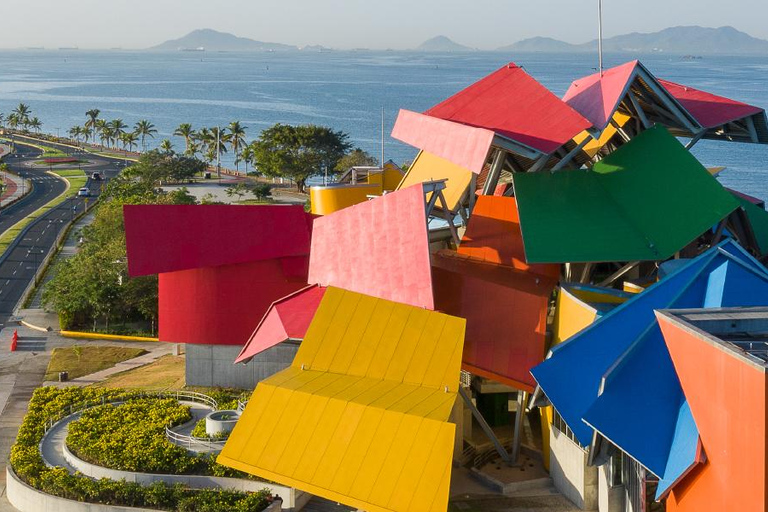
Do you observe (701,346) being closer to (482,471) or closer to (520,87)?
(482,471)

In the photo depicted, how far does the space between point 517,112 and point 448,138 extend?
2.75 meters

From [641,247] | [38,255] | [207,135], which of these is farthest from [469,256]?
[207,135]

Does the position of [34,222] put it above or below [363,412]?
below

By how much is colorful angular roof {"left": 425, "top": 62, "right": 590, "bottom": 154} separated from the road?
29.7m

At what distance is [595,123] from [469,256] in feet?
19.1

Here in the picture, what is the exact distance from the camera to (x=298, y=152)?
98.8 metres

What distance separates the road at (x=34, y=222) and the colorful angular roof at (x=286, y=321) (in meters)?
24.1

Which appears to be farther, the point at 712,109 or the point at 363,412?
the point at 712,109

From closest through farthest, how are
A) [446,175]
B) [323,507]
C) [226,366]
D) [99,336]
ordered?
[323,507] < [446,175] < [226,366] < [99,336]

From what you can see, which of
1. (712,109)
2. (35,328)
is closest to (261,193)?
(35,328)

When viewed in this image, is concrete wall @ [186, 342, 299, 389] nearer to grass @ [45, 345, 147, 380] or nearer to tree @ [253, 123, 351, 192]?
grass @ [45, 345, 147, 380]

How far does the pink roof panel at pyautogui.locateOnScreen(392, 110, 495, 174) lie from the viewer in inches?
1254

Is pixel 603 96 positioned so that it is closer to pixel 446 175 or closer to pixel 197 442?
pixel 446 175

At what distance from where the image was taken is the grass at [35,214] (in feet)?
255
